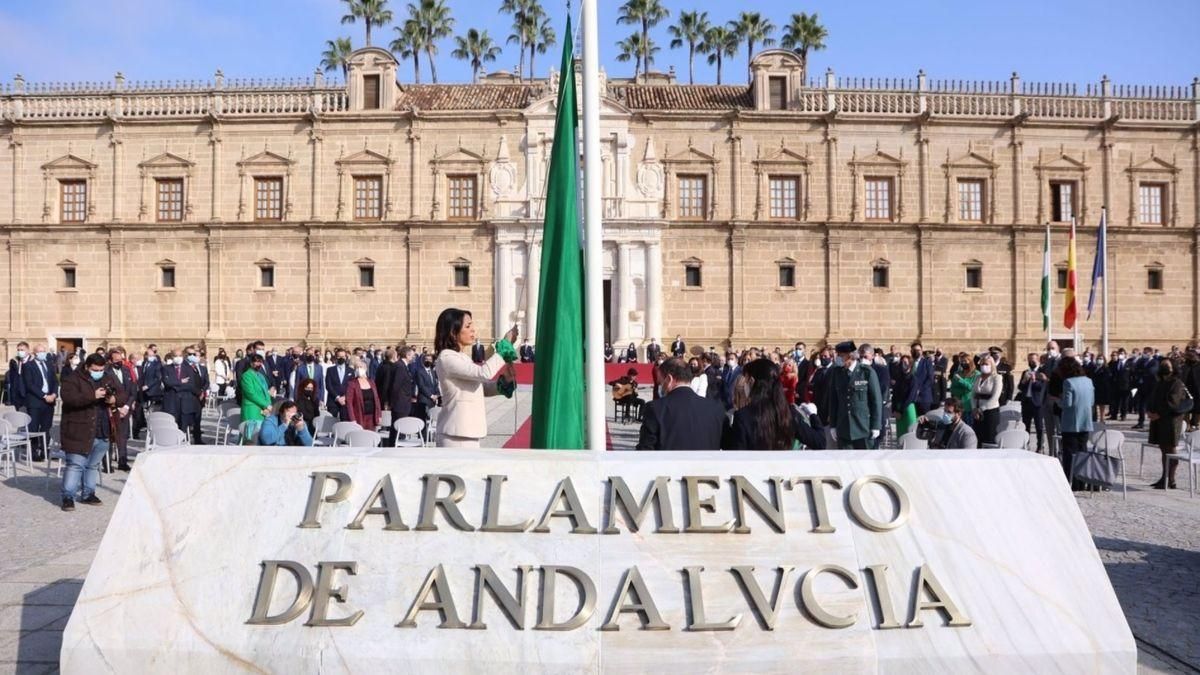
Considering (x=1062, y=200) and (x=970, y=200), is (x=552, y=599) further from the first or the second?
(x=1062, y=200)

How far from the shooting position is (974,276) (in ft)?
101

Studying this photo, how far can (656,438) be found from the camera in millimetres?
4801

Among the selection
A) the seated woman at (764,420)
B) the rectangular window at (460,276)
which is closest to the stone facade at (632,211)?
the rectangular window at (460,276)

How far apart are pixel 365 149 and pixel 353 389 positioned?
68.2 feet

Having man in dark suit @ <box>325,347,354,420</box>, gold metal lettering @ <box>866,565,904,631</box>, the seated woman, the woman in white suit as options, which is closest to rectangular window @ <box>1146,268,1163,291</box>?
man in dark suit @ <box>325,347,354,420</box>

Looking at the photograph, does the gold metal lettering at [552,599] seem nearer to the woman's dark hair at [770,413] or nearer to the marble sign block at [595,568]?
the marble sign block at [595,568]

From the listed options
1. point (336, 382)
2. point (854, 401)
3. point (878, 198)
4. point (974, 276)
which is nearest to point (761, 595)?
point (854, 401)

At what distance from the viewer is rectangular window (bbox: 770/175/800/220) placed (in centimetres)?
3070

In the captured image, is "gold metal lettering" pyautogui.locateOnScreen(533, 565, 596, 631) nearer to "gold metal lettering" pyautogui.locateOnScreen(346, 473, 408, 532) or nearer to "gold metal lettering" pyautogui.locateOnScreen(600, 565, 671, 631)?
"gold metal lettering" pyautogui.locateOnScreen(600, 565, 671, 631)

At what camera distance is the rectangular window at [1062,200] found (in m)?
31.1

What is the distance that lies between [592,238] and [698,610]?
7.31ft

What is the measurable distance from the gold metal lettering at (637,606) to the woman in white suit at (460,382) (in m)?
2.04

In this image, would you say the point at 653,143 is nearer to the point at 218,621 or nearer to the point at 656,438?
the point at 656,438

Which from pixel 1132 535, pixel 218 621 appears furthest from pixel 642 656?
pixel 1132 535
